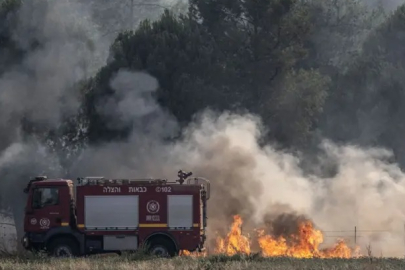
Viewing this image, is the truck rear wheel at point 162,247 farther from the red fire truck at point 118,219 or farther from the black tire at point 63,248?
the black tire at point 63,248

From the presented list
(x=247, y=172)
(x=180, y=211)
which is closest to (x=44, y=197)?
(x=180, y=211)

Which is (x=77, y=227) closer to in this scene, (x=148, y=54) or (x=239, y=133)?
(x=239, y=133)

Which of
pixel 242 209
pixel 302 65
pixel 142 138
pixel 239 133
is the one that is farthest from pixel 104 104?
pixel 302 65

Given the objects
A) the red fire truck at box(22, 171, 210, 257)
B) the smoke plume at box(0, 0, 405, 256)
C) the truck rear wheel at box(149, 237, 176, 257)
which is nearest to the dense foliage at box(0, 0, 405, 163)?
the smoke plume at box(0, 0, 405, 256)

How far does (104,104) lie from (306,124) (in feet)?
39.9

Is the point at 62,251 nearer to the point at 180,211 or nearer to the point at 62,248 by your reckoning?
the point at 62,248

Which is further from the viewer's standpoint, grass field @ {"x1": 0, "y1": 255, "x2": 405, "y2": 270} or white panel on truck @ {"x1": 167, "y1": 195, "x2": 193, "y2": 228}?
white panel on truck @ {"x1": 167, "y1": 195, "x2": 193, "y2": 228}

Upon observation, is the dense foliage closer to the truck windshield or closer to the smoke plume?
the smoke plume

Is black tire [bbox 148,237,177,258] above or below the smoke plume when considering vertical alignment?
below

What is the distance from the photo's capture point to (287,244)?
116 ft

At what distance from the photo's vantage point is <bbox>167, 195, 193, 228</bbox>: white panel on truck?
32375mm

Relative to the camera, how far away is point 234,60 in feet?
167

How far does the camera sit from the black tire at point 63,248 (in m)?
32.3

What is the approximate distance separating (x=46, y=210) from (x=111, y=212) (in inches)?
94.5
